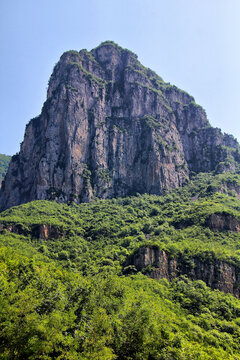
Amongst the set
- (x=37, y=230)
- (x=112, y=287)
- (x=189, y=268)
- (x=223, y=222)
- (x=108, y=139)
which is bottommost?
(x=112, y=287)

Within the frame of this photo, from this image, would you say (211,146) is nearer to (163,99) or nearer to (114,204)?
(163,99)

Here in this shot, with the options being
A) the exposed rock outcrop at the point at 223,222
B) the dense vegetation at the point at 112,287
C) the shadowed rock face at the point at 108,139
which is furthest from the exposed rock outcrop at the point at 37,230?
the exposed rock outcrop at the point at 223,222

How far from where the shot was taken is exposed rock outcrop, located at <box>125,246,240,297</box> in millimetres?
51281

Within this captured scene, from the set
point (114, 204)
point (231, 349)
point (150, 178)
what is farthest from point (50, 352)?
point (150, 178)

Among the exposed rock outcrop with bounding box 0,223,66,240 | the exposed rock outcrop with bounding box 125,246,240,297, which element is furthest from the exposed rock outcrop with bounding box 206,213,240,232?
the exposed rock outcrop with bounding box 0,223,66,240

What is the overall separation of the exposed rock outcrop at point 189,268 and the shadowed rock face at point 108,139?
167 ft

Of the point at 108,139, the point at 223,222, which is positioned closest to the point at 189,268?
the point at 223,222

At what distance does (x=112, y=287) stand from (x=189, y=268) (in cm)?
2439

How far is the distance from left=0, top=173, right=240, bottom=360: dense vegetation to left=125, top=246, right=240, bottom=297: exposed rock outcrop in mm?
1507

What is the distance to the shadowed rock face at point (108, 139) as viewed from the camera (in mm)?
104875

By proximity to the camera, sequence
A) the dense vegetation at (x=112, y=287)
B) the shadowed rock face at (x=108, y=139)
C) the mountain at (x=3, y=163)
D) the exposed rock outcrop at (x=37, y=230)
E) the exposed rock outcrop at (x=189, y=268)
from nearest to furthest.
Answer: the dense vegetation at (x=112, y=287) < the exposed rock outcrop at (x=189, y=268) < the exposed rock outcrop at (x=37, y=230) < the shadowed rock face at (x=108, y=139) < the mountain at (x=3, y=163)

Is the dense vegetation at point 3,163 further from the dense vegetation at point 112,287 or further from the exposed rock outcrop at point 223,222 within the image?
the exposed rock outcrop at point 223,222

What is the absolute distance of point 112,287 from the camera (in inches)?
1421

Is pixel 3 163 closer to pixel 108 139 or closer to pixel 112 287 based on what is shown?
pixel 108 139
